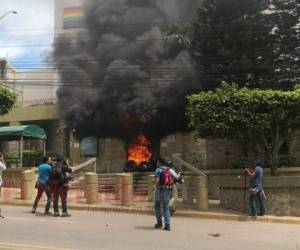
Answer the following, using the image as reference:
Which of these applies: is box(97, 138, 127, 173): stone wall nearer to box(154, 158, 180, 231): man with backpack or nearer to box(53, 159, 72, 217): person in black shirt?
box(53, 159, 72, 217): person in black shirt

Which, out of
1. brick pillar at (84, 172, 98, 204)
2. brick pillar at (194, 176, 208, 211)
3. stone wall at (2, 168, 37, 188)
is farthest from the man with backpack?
stone wall at (2, 168, 37, 188)

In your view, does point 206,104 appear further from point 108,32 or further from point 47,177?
point 108,32

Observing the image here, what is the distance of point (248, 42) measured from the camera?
1174 inches

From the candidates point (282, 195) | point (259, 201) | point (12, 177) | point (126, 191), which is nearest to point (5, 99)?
point (12, 177)

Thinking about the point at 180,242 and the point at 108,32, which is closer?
the point at 180,242

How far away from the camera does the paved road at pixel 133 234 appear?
1031 cm

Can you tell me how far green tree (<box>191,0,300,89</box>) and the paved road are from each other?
15.1 metres

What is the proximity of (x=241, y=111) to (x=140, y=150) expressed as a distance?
18.8 meters

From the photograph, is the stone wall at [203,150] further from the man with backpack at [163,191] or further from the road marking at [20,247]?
the road marking at [20,247]

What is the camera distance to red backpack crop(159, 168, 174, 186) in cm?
1266

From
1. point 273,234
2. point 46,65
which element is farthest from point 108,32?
point 273,234

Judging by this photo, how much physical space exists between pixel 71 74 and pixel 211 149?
12.6 metres

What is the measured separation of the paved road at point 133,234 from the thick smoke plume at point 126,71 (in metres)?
18.4

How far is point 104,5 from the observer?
39.8m
